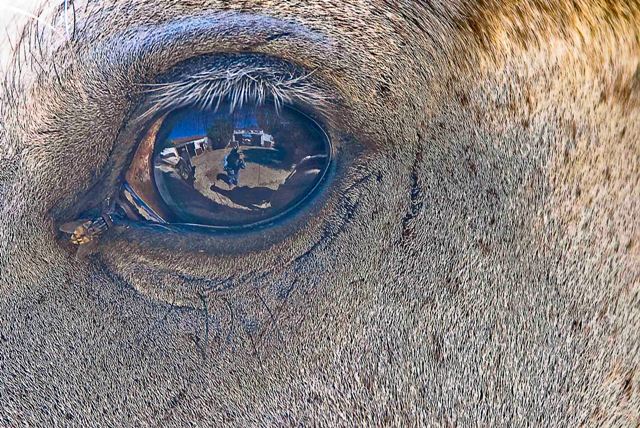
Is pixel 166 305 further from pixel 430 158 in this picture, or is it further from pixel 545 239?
pixel 545 239

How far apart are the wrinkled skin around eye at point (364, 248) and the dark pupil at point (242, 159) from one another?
0.06m

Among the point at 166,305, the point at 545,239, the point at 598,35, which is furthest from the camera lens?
the point at 166,305

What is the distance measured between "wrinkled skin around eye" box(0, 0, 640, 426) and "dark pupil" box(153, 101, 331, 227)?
6cm

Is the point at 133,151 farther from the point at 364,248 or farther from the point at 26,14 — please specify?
the point at 364,248

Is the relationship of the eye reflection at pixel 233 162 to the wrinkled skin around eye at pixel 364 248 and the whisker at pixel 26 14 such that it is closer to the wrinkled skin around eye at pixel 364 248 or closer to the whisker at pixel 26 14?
the wrinkled skin around eye at pixel 364 248

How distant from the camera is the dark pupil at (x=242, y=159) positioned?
4.28 ft

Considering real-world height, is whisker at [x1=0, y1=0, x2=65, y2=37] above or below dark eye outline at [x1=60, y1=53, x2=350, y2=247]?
above

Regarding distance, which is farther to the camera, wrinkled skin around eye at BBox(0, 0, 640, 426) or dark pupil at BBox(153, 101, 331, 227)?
dark pupil at BBox(153, 101, 331, 227)

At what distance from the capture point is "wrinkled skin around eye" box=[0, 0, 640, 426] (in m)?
1.20

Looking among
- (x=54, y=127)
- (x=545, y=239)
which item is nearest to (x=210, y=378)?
(x=54, y=127)

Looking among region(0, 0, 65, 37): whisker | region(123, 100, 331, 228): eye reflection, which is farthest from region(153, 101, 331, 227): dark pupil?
region(0, 0, 65, 37): whisker

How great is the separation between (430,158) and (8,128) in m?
0.78

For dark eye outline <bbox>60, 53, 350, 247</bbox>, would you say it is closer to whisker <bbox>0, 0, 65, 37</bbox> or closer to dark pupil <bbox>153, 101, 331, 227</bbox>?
dark pupil <bbox>153, 101, 331, 227</bbox>

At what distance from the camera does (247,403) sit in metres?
1.37
